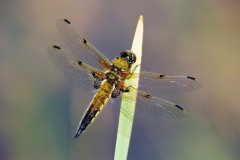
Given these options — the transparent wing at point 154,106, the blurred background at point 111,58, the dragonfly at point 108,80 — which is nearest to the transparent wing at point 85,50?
the dragonfly at point 108,80

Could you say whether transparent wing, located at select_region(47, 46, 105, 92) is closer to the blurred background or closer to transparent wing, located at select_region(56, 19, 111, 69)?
transparent wing, located at select_region(56, 19, 111, 69)

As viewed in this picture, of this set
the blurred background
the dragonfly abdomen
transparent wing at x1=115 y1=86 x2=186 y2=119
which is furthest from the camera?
the blurred background

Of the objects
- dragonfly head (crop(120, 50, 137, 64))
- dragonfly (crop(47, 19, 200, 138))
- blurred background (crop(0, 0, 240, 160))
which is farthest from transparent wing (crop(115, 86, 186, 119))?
blurred background (crop(0, 0, 240, 160))

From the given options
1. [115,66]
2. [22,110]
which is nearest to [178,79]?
[115,66]

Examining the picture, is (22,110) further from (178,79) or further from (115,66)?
(178,79)

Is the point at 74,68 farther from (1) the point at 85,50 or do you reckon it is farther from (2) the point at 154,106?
(2) the point at 154,106
